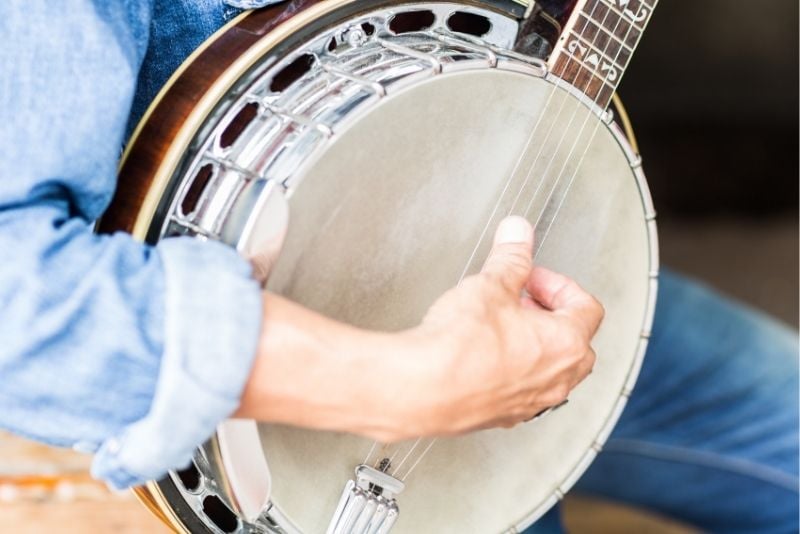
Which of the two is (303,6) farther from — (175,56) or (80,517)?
(80,517)

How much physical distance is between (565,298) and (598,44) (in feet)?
0.76

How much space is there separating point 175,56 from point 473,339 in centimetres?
32

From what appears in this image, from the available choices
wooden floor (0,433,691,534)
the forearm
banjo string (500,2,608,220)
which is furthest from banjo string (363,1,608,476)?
wooden floor (0,433,691,534)

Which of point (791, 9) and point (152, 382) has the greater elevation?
point (791, 9)

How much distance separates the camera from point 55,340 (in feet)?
1.72

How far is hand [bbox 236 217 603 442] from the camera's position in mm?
543

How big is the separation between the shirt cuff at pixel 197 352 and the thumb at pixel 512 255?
0.58 feet

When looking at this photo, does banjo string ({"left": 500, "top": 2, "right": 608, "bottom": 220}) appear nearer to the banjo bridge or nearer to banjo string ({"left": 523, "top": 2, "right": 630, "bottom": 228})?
banjo string ({"left": 523, "top": 2, "right": 630, "bottom": 228})

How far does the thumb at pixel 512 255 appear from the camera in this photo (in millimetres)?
625

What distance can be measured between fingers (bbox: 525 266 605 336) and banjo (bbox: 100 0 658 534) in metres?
0.06

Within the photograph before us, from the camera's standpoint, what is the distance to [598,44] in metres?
0.77

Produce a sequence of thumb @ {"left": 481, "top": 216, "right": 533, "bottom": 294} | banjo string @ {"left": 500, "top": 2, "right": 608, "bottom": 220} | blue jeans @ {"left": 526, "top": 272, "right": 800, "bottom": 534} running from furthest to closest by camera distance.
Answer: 1. blue jeans @ {"left": 526, "top": 272, "right": 800, "bottom": 534}
2. banjo string @ {"left": 500, "top": 2, "right": 608, "bottom": 220}
3. thumb @ {"left": 481, "top": 216, "right": 533, "bottom": 294}

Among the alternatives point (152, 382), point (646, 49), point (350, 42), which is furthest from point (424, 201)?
point (646, 49)

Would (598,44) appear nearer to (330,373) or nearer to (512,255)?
(512,255)
